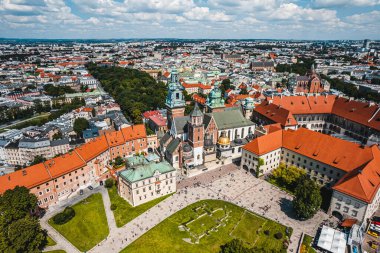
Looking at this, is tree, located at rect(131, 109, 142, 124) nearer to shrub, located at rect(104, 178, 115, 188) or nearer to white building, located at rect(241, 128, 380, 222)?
shrub, located at rect(104, 178, 115, 188)

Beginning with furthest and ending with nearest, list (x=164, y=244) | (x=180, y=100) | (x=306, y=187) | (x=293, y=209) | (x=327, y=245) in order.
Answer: (x=180, y=100)
(x=293, y=209)
(x=306, y=187)
(x=164, y=244)
(x=327, y=245)

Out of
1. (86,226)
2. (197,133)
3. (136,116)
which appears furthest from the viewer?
(136,116)

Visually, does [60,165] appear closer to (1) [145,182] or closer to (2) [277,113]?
(1) [145,182]

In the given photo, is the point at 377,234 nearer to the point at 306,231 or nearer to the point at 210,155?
the point at 306,231

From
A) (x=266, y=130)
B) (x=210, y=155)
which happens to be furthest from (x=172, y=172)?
(x=266, y=130)

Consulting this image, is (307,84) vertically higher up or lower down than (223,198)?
higher up

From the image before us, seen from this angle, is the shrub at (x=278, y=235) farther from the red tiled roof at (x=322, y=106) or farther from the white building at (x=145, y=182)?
the red tiled roof at (x=322, y=106)

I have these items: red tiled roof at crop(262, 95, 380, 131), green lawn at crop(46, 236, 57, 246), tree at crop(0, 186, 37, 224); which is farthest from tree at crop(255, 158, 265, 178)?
tree at crop(0, 186, 37, 224)

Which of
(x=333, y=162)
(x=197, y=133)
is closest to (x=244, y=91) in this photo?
(x=197, y=133)
